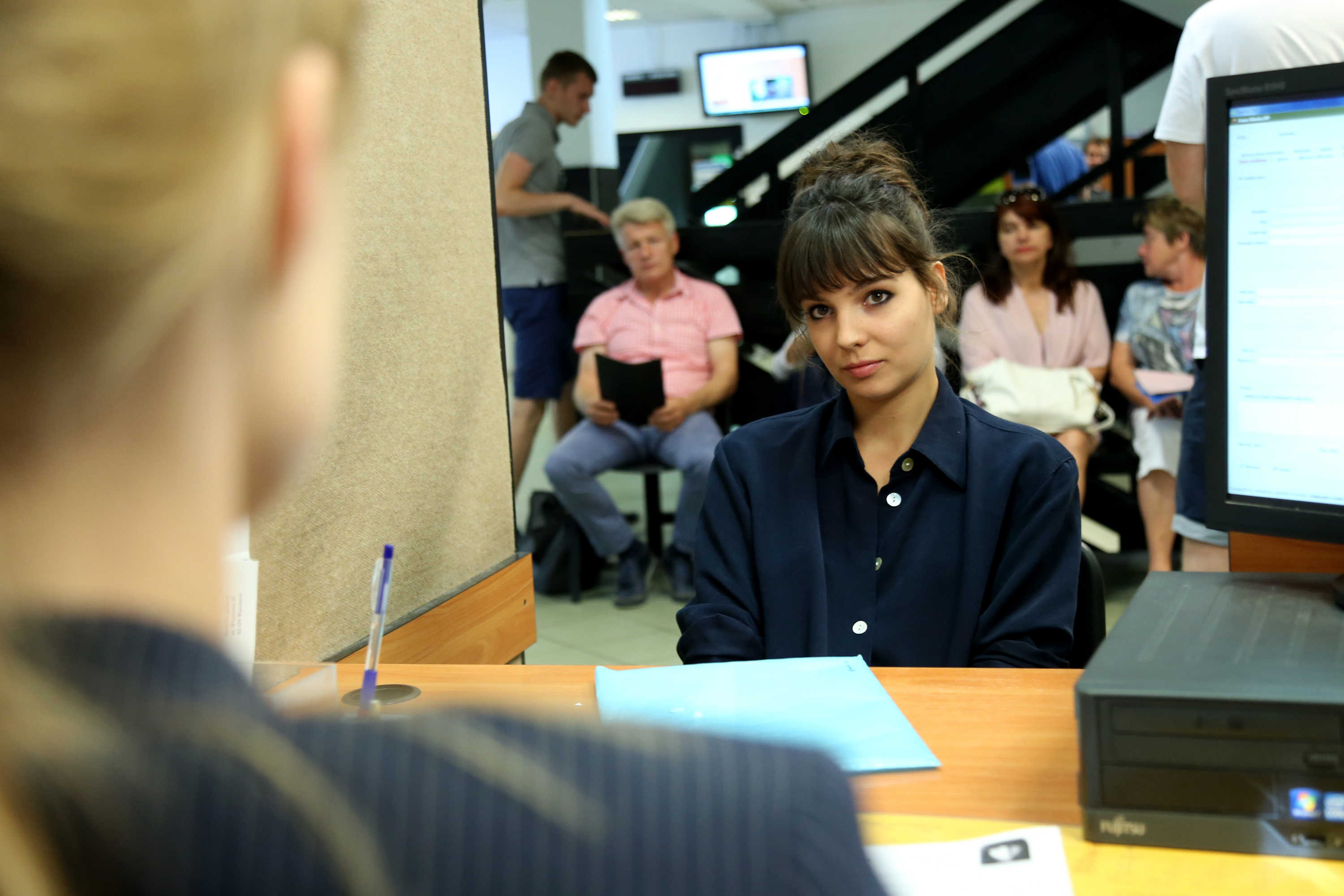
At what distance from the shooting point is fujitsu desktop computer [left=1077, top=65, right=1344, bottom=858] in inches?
26.7

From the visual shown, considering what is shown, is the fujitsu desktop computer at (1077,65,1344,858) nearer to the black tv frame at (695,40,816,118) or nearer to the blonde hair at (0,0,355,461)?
the blonde hair at (0,0,355,461)

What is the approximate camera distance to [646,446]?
12.3 ft

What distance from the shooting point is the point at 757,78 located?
404 inches

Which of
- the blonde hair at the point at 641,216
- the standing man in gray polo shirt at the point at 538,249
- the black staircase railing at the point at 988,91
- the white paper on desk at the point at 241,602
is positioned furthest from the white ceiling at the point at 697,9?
the white paper on desk at the point at 241,602

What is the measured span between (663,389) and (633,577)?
0.62 m

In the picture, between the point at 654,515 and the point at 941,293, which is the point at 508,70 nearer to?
the point at 654,515

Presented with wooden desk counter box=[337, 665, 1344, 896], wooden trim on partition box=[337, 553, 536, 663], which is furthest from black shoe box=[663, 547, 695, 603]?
wooden desk counter box=[337, 665, 1344, 896]

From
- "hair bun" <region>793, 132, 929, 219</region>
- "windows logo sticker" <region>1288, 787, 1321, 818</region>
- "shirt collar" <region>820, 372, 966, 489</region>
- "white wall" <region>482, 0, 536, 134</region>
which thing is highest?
"white wall" <region>482, 0, 536, 134</region>

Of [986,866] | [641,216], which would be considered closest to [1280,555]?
[986,866]

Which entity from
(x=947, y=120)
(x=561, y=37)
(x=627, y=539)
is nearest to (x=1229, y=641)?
(x=627, y=539)

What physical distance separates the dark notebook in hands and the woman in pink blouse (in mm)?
981

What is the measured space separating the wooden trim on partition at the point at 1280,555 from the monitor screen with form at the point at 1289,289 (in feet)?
0.47

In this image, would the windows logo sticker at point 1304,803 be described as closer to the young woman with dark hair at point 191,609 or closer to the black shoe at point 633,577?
the young woman with dark hair at point 191,609

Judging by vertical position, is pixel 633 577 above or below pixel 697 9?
below
